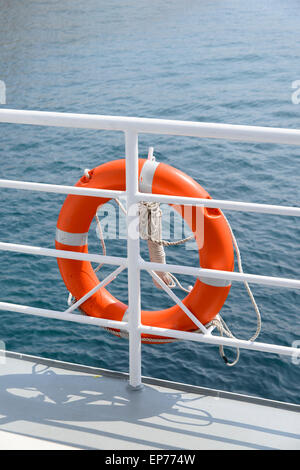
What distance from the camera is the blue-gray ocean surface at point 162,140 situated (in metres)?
3.85

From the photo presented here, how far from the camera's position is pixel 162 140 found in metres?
7.81

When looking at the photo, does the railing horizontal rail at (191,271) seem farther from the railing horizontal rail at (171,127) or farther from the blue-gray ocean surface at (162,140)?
the blue-gray ocean surface at (162,140)

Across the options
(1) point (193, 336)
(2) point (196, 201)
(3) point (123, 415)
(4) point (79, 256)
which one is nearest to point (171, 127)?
(2) point (196, 201)

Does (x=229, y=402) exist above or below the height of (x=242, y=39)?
below

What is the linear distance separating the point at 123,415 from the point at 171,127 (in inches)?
35.7

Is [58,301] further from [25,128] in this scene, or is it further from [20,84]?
[20,84]

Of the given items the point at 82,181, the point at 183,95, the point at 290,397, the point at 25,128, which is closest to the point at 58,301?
the point at 290,397

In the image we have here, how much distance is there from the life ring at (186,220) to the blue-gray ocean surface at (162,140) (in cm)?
137

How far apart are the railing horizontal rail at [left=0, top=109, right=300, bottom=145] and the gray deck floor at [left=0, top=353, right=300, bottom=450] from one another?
0.87 m

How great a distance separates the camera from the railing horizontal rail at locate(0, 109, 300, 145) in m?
1.46

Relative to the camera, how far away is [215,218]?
1992 mm

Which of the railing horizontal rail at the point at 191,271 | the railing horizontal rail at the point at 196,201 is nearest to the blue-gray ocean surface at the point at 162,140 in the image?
the railing horizontal rail at the point at 191,271

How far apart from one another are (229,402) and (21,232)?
13.2 ft

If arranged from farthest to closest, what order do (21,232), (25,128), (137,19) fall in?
(137,19) → (25,128) → (21,232)
